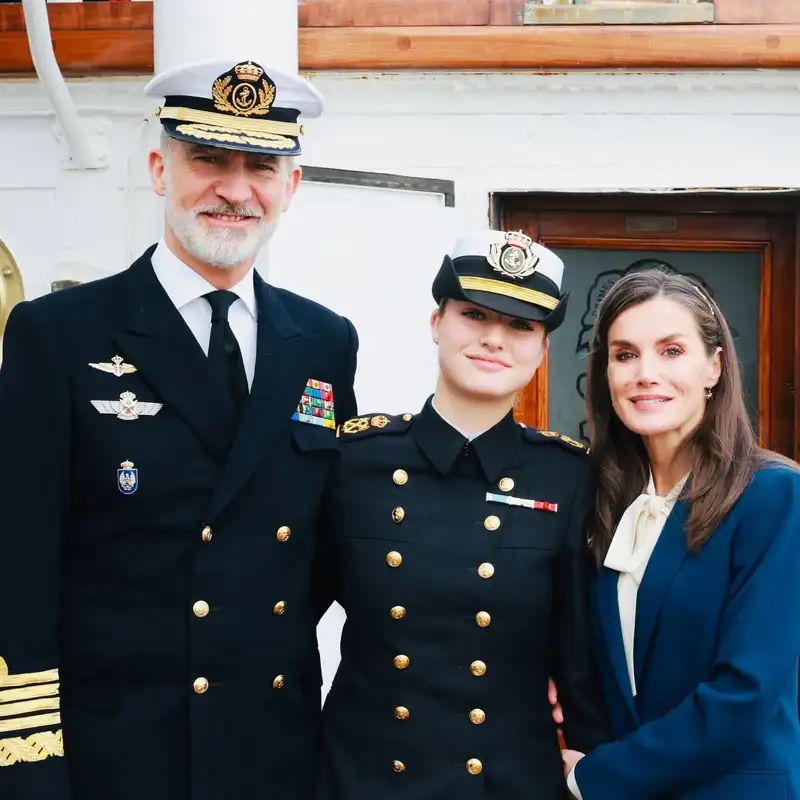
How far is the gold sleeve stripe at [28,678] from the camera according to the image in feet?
6.68

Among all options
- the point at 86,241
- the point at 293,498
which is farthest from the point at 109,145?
the point at 293,498

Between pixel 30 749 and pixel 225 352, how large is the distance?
0.82 metres

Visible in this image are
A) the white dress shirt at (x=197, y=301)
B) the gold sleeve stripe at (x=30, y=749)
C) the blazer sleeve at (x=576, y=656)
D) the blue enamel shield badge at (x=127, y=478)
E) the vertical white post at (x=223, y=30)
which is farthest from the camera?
the vertical white post at (x=223, y=30)

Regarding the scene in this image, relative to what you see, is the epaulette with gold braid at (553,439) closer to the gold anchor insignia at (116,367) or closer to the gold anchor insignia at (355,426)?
the gold anchor insignia at (355,426)

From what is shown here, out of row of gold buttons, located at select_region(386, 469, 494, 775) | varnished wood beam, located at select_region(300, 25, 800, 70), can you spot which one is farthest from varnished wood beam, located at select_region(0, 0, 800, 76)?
row of gold buttons, located at select_region(386, 469, 494, 775)

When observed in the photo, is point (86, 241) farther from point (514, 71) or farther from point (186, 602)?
point (186, 602)

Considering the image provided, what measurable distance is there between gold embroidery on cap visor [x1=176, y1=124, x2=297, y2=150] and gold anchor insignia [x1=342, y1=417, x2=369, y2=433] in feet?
2.04

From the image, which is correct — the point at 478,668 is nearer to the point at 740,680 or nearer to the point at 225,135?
the point at 740,680

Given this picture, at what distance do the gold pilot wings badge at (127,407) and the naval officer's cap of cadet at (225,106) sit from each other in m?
0.52

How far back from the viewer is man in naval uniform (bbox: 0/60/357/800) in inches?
81.7

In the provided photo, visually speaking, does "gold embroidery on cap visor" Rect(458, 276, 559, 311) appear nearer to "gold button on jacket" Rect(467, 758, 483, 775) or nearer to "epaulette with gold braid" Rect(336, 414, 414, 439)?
"epaulette with gold braid" Rect(336, 414, 414, 439)

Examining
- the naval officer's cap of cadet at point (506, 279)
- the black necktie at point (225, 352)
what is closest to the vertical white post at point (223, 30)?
the naval officer's cap of cadet at point (506, 279)

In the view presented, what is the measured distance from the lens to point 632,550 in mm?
2344

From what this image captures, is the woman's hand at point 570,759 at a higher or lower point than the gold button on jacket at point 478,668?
lower
